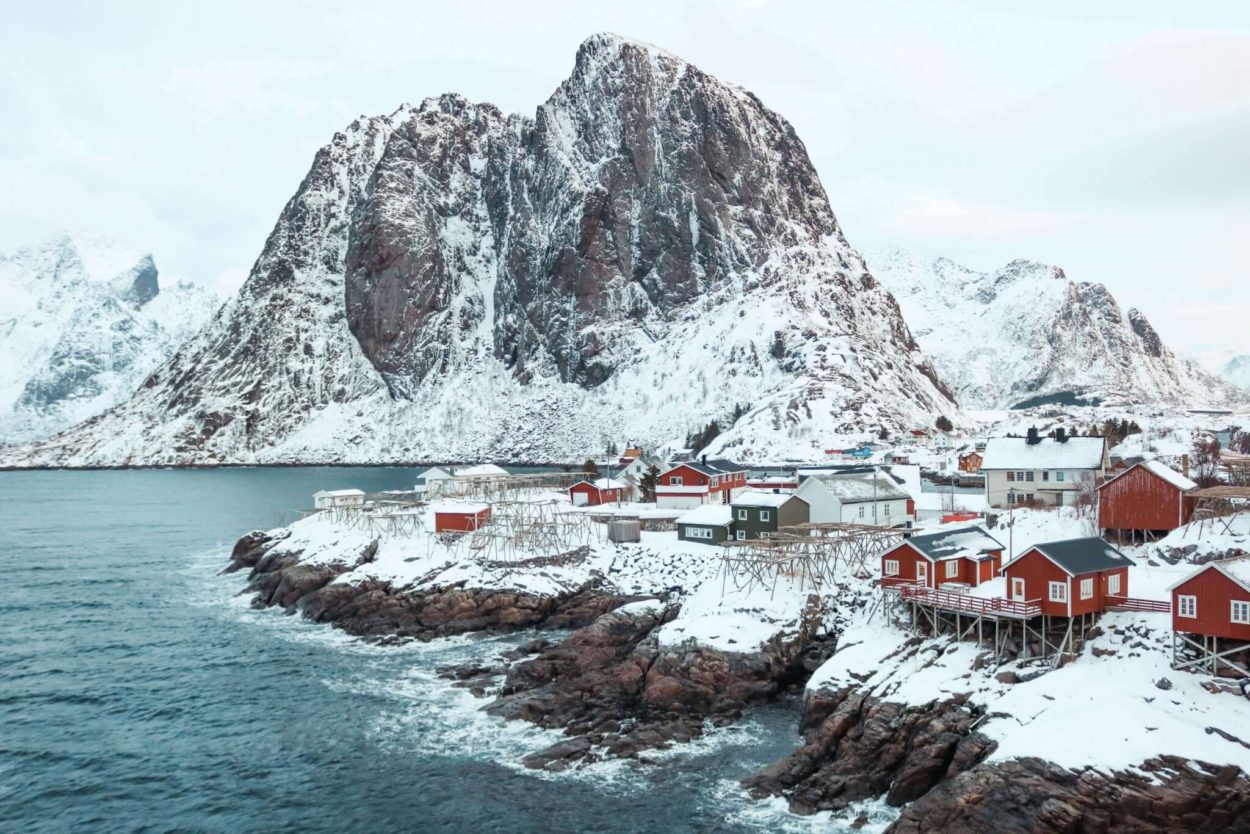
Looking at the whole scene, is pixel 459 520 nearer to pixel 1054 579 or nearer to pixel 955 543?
pixel 955 543

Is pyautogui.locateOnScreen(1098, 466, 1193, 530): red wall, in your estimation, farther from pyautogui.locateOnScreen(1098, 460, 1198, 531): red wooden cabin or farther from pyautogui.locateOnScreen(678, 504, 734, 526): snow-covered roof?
pyautogui.locateOnScreen(678, 504, 734, 526): snow-covered roof

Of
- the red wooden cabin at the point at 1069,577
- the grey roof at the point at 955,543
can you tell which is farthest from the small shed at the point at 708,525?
the red wooden cabin at the point at 1069,577

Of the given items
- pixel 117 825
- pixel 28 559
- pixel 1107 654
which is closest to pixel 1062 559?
pixel 1107 654

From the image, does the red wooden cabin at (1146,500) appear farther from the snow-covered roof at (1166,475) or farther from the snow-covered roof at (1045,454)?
the snow-covered roof at (1045,454)

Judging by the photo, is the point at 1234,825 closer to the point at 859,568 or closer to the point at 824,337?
the point at 859,568

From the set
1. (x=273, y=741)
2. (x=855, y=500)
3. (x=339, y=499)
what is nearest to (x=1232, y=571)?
(x=855, y=500)

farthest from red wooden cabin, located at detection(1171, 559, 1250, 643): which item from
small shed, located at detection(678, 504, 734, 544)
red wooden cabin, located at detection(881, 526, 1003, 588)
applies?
small shed, located at detection(678, 504, 734, 544)
